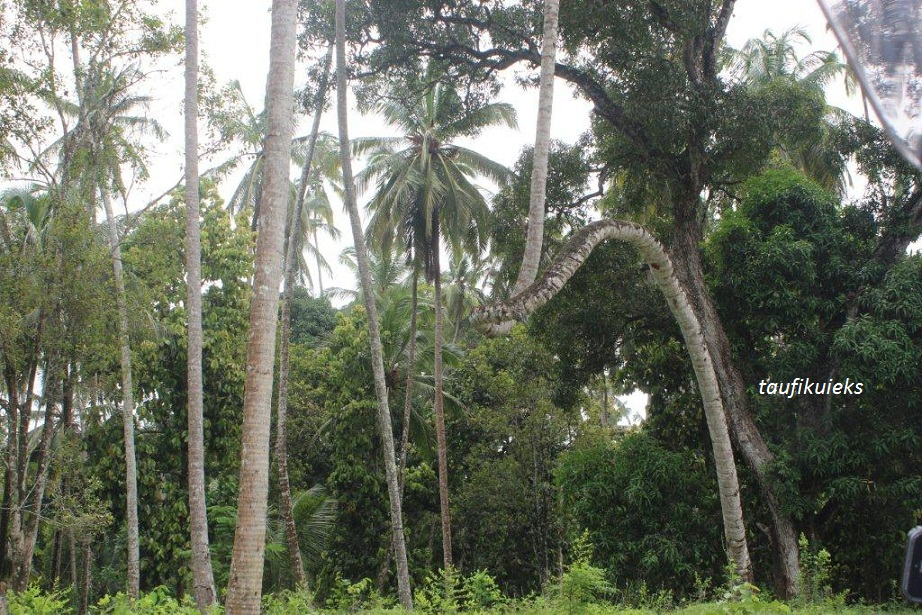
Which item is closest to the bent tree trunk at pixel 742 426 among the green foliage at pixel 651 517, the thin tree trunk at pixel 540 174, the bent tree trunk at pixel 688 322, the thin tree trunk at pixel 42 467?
the green foliage at pixel 651 517

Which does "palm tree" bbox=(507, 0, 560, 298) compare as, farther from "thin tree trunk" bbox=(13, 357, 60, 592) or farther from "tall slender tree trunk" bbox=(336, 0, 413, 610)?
"thin tree trunk" bbox=(13, 357, 60, 592)

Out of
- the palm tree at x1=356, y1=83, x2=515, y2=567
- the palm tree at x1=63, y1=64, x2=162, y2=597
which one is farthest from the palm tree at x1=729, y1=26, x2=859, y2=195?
the palm tree at x1=63, y1=64, x2=162, y2=597

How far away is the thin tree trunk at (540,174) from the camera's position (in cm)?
772

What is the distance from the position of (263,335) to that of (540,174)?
3.20m

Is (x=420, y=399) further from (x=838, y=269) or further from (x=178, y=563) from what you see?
(x=838, y=269)

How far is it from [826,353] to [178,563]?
13608 mm

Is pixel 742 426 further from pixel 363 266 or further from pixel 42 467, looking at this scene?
pixel 42 467

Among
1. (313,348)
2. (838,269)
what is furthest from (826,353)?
(313,348)

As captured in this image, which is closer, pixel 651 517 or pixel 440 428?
pixel 651 517

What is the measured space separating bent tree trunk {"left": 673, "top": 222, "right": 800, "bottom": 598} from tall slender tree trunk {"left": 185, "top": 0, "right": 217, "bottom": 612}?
23.9 feet

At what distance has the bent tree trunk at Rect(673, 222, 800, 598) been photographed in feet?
40.9

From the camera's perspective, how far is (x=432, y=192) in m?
19.8

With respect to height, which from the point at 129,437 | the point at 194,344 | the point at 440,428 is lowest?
the point at 129,437

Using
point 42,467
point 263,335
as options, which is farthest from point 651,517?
point 42,467
